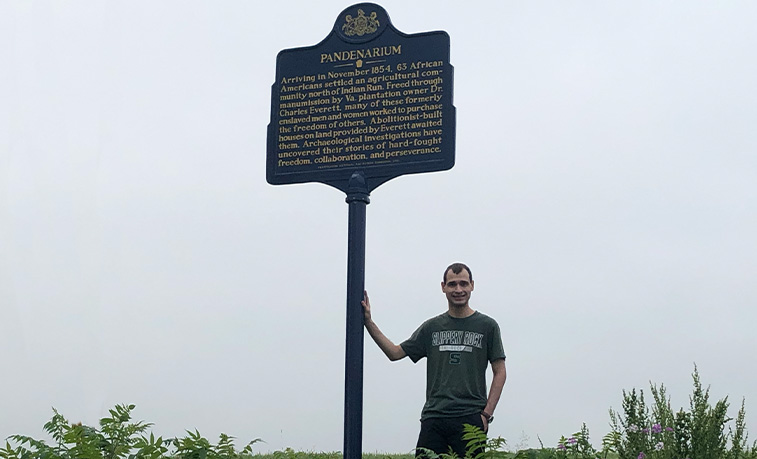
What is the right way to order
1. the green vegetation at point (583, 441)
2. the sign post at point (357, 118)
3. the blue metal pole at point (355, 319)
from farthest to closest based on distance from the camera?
the sign post at point (357, 118) < the blue metal pole at point (355, 319) < the green vegetation at point (583, 441)

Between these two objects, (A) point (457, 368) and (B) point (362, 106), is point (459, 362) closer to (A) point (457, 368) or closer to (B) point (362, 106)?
(A) point (457, 368)

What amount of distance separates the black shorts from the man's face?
3.01 ft

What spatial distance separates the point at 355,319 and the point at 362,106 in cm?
209

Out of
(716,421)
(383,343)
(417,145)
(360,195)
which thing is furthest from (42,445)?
(716,421)

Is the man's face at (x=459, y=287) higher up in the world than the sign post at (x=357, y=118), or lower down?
lower down

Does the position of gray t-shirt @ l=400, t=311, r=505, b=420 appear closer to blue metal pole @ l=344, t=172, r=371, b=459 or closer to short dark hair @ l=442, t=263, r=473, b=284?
short dark hair @ l=442, t=263, r=473, b=284

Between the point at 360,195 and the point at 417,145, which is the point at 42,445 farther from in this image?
the point at 417,145

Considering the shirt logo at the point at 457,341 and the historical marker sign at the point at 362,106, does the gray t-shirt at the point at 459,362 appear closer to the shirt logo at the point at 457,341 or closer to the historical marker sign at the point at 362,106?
the shirt logo at the point at 457,341

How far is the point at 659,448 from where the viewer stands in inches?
210

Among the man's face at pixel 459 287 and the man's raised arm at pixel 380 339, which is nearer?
the man's face at pixel 459 287

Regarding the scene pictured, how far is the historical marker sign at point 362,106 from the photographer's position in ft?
26.3

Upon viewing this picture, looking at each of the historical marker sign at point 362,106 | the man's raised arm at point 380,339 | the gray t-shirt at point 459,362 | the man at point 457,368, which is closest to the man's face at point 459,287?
the man at point 457,368

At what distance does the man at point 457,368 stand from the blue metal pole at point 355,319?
97cm

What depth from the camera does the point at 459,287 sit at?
684cm
